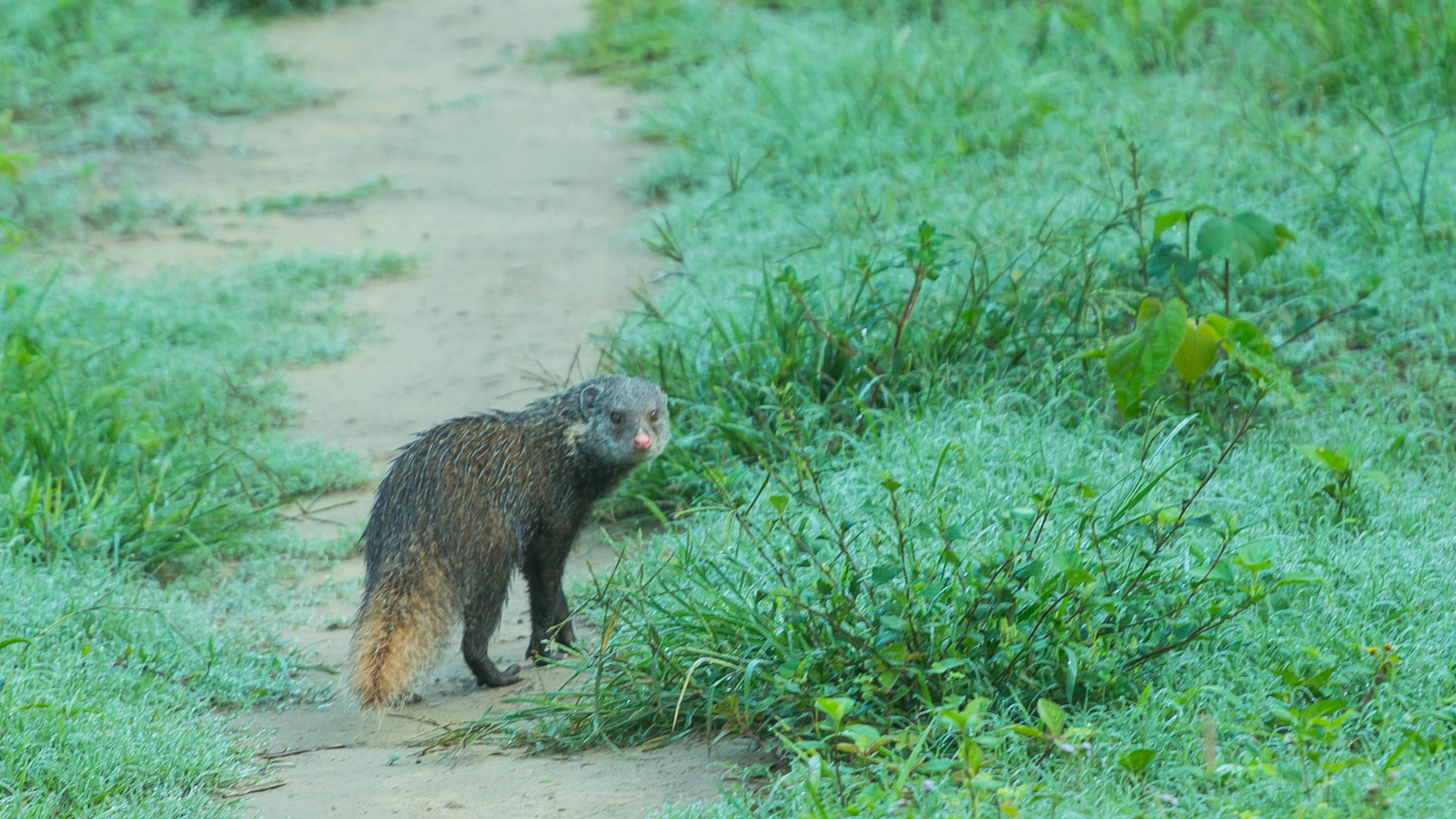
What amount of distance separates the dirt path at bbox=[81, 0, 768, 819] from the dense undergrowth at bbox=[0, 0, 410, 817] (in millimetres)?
176

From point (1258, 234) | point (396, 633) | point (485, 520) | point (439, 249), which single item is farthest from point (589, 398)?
point (439, 249)

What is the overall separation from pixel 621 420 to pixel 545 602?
575 mm

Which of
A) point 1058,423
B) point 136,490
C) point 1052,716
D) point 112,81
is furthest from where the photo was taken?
point 112,81

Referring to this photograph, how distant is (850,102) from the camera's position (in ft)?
23.5

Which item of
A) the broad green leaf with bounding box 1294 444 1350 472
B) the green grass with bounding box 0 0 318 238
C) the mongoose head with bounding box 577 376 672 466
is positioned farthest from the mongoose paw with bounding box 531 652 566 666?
A: the green grass with bounding box 0 0 318 238

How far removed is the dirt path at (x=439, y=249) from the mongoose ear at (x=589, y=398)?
533 mm

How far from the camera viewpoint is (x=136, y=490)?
460 cm

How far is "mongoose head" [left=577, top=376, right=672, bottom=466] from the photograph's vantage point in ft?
13.1

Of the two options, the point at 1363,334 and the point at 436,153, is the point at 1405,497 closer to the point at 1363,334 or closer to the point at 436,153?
the point at 1363,334

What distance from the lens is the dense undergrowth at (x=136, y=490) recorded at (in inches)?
124

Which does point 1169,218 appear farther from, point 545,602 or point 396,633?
point 396,633

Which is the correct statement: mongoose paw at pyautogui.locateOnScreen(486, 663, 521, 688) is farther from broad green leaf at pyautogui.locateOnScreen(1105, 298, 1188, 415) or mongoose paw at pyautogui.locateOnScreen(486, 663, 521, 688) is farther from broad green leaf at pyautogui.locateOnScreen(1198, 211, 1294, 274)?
broad green leaf at pyautogui.locateOnScreen(1198, 211, 1294, 274)

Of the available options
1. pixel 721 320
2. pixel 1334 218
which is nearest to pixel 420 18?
pixel 721 320

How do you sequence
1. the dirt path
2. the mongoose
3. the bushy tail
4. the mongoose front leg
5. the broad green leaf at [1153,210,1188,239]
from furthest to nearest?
1. the broad green leaf at [1153,210,1188,239]
2. the mongoose front leg
3. the mongoose
4. the bushy tail
5. the dirt path
